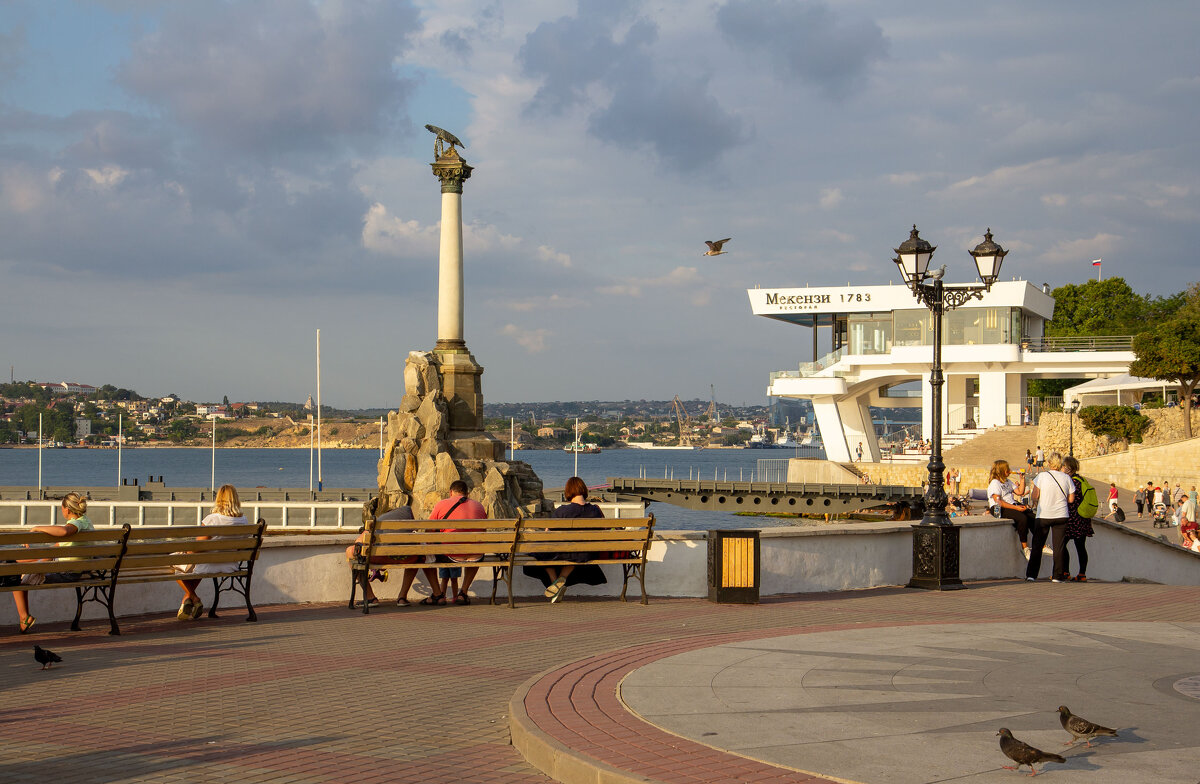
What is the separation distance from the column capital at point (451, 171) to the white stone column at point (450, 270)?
243 mm

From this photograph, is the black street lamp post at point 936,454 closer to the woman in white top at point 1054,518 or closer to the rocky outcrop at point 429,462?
the woman in white top at point 1054,518

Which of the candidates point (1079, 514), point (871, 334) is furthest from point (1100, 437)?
point (1079, 514)

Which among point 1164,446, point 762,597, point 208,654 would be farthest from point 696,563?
point 1164,446

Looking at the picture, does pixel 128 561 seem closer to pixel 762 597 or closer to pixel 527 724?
pixel 527 724

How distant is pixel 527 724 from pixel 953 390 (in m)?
73.2

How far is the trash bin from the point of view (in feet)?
38.2

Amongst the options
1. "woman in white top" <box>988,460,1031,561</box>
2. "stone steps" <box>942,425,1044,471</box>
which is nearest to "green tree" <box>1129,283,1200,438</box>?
"stone steps" <box>942,425,1044,471</box>

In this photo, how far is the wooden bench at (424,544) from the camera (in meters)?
10.9

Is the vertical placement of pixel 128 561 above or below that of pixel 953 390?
below

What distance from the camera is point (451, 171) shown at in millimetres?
36844

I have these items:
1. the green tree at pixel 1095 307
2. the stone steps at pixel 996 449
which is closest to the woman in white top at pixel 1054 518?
the stone steps at pixel 996 449

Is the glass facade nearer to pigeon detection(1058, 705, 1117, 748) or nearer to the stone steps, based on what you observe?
the stone steps

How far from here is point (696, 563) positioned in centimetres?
1239

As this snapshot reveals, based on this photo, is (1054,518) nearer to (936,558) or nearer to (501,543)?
(936,558)
